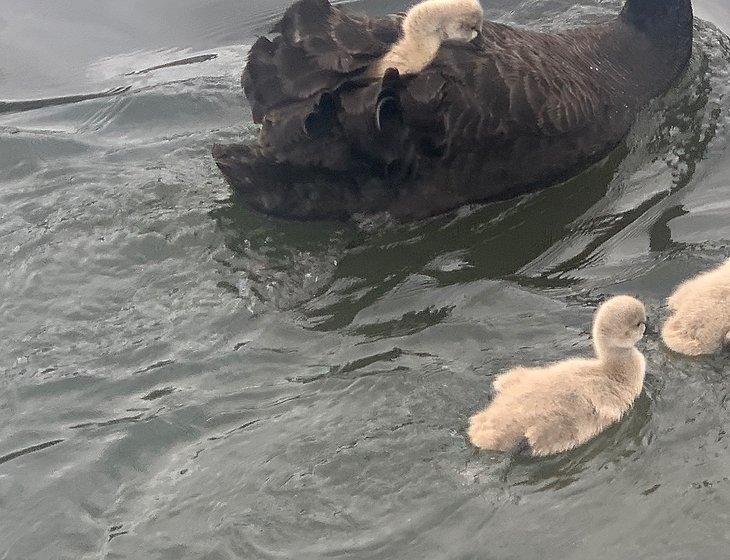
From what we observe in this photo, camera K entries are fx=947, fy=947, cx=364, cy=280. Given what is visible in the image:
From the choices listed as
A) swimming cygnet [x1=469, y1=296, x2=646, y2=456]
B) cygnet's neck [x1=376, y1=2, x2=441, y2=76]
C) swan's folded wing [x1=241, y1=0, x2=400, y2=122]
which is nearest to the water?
swimming cygnet [x1=469, y1=296, x2=646, y2=456]

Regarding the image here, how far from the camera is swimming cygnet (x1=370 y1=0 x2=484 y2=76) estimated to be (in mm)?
5234

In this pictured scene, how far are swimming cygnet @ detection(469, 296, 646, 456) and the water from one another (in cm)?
9

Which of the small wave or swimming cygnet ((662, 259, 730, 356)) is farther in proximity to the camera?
the small wave

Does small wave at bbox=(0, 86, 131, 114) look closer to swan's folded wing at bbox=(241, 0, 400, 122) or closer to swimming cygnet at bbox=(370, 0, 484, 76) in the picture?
swan's folded wing at bbox=(241, 0, 400, 122)

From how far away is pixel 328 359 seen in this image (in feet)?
15.0

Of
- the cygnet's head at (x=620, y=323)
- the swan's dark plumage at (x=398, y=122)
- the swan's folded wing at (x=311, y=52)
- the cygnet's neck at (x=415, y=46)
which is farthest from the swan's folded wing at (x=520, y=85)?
the cygnet's head at (x=620, y=323)

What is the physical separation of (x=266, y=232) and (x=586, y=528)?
2.92 m

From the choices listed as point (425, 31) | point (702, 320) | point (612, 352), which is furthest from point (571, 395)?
point (425, 31)

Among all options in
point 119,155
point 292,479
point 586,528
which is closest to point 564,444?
point 586,528

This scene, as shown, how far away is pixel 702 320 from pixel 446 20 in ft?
7.25

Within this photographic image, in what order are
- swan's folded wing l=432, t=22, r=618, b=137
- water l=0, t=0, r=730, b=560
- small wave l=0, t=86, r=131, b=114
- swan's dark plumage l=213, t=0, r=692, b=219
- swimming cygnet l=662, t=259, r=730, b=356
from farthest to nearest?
1. small wave l=0, t=86, r=131, b=114
2. swan's folded wing l=432, t=22, r=618, b=137
3. swan's dark plumage l=213, t=0, r=692, b=219
4. swimming cygnet l=662, t=259, r=730, b=356
5. water l=0, t=0, r=730, b=560

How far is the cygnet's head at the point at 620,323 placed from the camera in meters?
4.09

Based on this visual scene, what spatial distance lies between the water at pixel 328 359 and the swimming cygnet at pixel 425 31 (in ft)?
3.14

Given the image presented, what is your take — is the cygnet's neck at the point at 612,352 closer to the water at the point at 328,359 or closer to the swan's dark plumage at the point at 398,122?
the water at the point at 328,359
